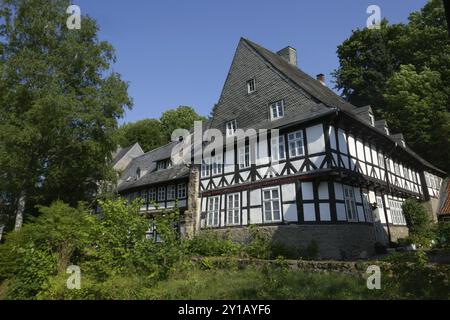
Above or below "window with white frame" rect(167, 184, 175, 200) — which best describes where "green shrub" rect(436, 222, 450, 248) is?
below

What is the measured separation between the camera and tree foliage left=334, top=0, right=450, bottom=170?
28938 millimetres

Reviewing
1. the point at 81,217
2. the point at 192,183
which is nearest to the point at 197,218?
the point at 192,183

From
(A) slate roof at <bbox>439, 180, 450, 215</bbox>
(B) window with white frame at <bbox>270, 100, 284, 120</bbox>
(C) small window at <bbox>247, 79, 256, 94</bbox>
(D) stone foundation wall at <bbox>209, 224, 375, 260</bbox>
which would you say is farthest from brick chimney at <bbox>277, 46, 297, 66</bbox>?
(A) slate roof at <bbox>439, 180, 450, 215</bbox>

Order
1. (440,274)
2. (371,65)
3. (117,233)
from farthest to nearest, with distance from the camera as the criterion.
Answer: (371,65), (117,233), (440,274)

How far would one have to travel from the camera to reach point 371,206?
58.5 feet

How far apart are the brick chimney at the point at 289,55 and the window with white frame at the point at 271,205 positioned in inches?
489

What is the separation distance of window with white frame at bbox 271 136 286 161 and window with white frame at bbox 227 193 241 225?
3.14 metres

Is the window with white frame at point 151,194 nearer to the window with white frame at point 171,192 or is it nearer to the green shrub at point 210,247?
the window with white frame at point 171,192

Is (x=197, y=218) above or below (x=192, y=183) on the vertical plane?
below

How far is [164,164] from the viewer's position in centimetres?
2738

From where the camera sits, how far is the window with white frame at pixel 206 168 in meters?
20.7

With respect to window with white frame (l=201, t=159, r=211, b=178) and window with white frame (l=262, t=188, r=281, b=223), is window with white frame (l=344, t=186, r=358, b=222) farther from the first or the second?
window with white frame (l=201, t=159, r=211, b=178)
